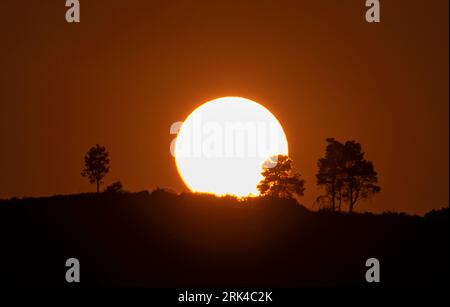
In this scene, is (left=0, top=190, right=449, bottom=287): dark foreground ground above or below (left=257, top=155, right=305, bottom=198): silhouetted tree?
below

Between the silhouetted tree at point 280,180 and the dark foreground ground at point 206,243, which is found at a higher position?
the silhouetted tree at point 280,180

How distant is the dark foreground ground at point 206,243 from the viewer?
75500 mm

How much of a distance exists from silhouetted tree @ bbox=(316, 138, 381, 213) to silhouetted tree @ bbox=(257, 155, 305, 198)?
2900mm

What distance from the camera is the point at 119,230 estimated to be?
81938 mm

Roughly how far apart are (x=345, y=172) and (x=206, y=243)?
22.3 m

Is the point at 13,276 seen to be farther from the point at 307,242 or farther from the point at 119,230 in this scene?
the point at 307,242

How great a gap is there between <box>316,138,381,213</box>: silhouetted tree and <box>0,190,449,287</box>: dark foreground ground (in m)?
7.57

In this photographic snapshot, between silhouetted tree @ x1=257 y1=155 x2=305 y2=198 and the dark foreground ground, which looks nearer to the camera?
the dark foreground ground

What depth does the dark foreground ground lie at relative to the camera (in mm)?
75500

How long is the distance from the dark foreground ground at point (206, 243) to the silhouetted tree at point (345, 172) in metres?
7.57

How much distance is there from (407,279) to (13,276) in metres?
31.3

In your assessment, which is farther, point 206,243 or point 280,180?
point 280,180

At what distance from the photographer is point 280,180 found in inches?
3976
